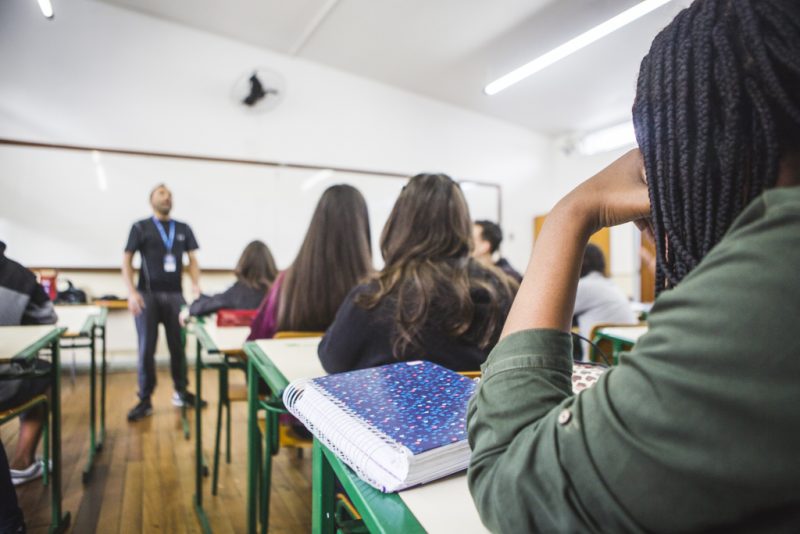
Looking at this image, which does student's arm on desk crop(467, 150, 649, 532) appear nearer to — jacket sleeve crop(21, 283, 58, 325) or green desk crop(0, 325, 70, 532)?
green desk crop(0, 325, 70, 532)

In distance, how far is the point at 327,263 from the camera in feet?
5.90

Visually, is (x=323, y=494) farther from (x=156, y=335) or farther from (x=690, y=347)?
(x=156, y=335)

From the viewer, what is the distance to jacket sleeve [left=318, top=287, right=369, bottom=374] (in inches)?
46.2

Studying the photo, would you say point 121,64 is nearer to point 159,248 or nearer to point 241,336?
point 159,248

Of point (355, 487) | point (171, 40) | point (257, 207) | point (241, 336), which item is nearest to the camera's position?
point (355, 487)

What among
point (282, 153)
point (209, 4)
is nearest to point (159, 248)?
point (282, 153)

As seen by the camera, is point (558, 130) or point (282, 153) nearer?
point (282, 153)

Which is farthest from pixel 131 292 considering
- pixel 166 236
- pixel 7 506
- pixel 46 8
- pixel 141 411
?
pixel 46 8

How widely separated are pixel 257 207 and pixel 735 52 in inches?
190

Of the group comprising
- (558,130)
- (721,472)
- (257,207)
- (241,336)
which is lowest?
(241,336)

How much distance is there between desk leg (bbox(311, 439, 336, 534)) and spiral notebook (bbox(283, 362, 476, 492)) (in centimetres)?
8

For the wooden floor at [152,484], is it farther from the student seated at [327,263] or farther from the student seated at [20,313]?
the student seated at [327,263]

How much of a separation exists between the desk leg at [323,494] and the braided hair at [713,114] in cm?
52

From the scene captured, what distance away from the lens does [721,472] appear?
0.32 m
